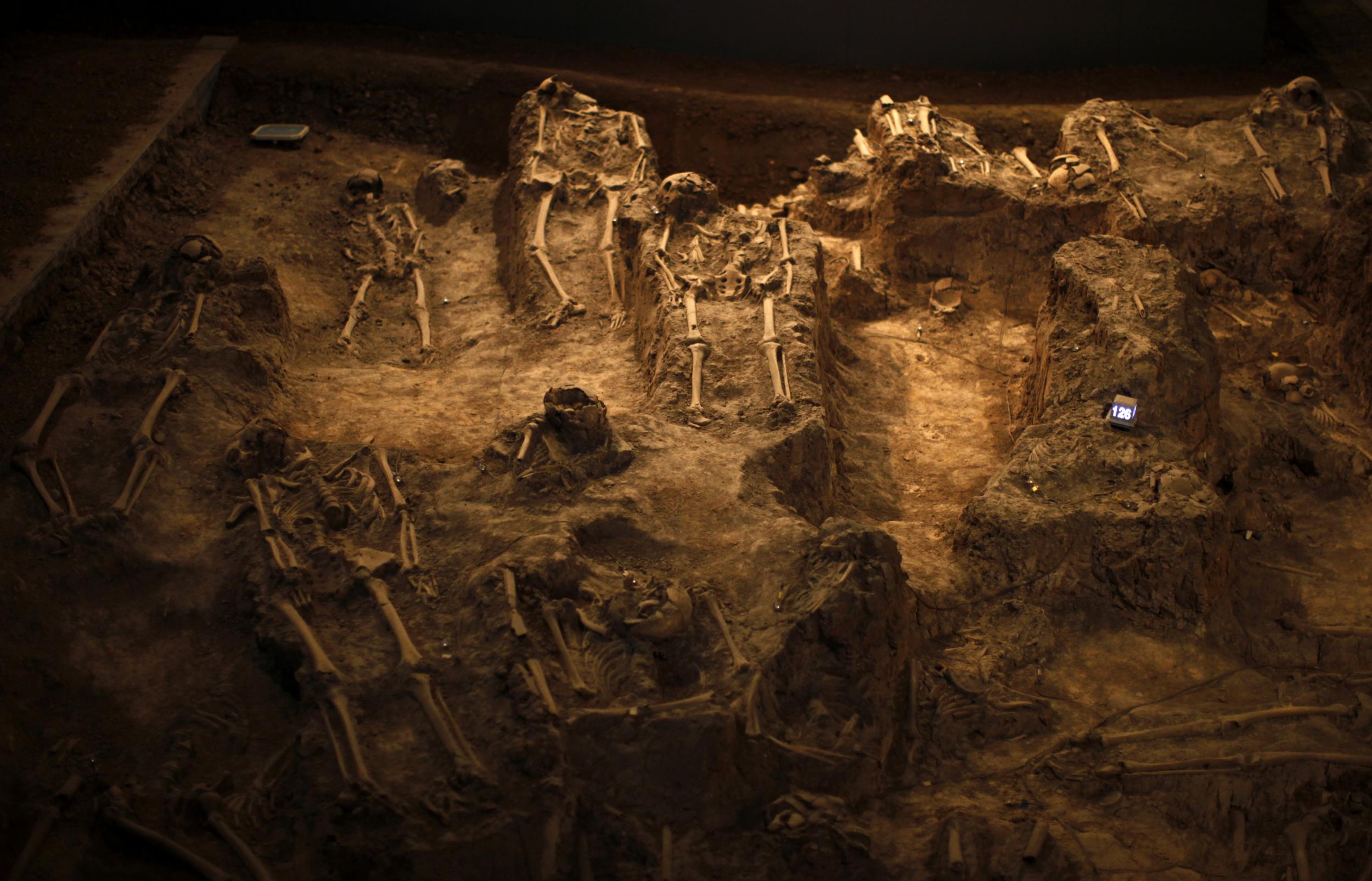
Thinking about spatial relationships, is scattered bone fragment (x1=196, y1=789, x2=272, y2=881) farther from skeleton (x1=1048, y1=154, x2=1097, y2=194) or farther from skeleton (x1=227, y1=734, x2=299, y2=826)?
skeleton (x1=1048, y1=154, x2=1097, y2=194)

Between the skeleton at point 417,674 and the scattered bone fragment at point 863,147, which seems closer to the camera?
the skeleton at point 417,674

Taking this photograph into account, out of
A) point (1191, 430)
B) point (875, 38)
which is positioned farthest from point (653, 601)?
point (875, 38)

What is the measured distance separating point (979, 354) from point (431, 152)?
618cm

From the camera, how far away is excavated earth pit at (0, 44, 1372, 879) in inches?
194

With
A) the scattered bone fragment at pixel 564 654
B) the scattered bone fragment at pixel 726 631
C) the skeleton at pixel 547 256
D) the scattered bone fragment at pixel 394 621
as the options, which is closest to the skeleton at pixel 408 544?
the scattered bone fragment at pixel 394 621

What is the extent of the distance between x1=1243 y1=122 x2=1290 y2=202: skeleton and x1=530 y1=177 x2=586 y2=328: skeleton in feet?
19.3

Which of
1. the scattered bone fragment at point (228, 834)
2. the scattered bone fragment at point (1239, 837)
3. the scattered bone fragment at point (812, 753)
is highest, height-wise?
the scattered bone fragment at point (812, 753)

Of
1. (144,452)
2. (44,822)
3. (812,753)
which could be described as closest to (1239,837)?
(812,753)

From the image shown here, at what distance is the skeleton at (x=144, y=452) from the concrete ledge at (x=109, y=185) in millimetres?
1859

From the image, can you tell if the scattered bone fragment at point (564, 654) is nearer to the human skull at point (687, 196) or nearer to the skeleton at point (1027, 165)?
the human skull at point (687, 196)

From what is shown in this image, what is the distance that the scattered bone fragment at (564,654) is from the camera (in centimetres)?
509

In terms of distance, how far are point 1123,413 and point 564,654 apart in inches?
146

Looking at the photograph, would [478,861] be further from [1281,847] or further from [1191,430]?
[1191,430]

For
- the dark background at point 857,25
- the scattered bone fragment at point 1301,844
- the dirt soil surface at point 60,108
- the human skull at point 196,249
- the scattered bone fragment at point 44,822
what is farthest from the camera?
the dark background at point 857,25
